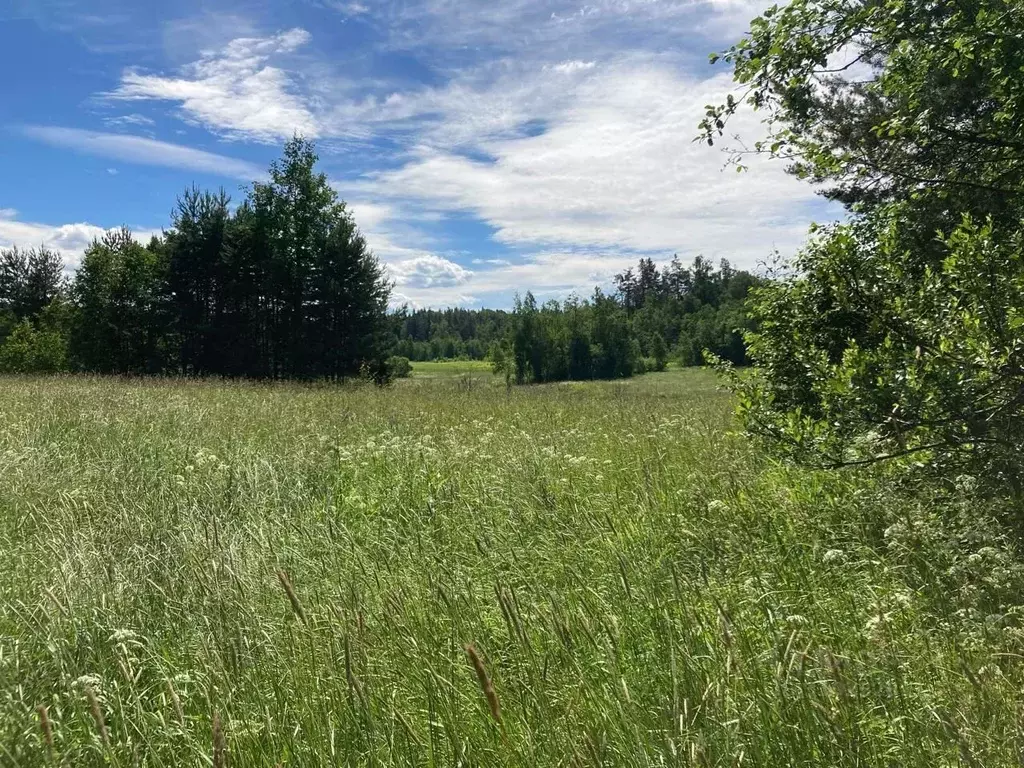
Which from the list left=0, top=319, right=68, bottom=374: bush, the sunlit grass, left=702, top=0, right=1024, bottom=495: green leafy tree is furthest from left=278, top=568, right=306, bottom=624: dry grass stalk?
the sunlit grass

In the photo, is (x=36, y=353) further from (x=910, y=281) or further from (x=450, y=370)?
(x=450, y=370)

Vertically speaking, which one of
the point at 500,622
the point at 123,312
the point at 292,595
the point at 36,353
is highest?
the point at 123,312

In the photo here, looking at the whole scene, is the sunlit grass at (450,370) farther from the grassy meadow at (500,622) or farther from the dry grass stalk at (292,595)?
the dry grass stalk at (292,595)

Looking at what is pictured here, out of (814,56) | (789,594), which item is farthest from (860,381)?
(814,56)

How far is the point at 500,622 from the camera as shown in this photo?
9.14 feet

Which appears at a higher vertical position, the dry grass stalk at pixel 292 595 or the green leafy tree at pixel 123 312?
the green leafy tree at pixel 123 312

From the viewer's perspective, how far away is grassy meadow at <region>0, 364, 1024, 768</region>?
1.82 metres

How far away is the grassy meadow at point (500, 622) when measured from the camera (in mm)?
1816

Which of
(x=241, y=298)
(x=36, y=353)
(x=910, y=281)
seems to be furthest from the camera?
(x=36, y=353)

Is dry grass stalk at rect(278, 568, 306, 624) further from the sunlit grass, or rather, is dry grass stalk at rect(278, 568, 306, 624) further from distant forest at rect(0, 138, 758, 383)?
the sunlit grass

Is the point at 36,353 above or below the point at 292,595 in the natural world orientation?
above

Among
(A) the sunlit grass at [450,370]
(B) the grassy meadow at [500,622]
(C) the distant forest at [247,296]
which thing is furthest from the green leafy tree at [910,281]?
(A) the sunlit grass at [450,370]

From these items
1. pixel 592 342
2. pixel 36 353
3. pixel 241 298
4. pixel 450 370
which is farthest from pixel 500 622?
pixel 450 370

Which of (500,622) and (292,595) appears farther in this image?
(500,622)
